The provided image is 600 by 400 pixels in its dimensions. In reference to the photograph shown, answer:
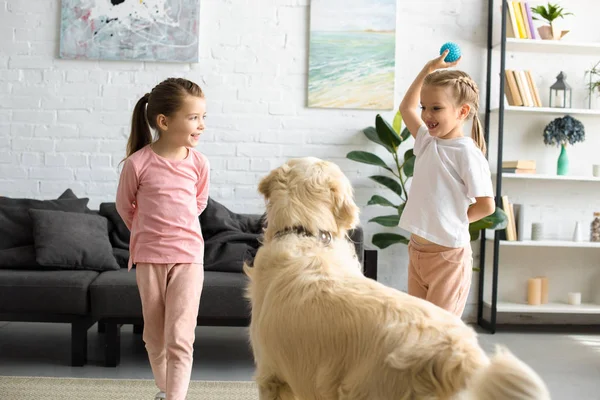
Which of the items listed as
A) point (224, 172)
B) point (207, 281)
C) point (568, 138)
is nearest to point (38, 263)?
point (207, 281)

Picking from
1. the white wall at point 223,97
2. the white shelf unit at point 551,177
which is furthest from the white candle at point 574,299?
the white wall at point 223,97

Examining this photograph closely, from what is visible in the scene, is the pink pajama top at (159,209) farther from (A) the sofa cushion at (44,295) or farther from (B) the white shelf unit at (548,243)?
(B) the white shelf unit at (548,243)

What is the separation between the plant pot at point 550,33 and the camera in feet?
16.0

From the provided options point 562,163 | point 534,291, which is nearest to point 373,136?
point 562,163

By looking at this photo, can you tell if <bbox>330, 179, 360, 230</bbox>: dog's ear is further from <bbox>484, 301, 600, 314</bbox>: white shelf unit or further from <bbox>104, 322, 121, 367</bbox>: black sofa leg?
<bbox>484, 301, 600, 314</bbox>: white shelf unit

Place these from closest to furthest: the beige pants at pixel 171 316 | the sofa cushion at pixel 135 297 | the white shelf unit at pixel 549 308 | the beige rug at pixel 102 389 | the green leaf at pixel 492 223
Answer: the beige pants at pixel 171 316
the beige rug at pixel 102 389
the sofa cushion at pixel 135 297
the green leaf at pixel 492 223
the white shelf unit at pixel 549 308

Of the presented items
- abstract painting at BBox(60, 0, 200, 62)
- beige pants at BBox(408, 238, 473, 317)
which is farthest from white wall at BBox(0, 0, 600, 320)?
beige pants at BBox(408, 238, 473, 317)

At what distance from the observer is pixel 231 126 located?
4926 mm

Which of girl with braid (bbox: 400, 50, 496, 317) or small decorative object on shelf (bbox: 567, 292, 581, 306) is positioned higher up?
girl with braid (bbox: 400, 50, 496, 317)

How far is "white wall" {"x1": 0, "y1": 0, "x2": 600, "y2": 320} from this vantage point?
480cm

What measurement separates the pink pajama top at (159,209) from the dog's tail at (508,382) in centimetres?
138

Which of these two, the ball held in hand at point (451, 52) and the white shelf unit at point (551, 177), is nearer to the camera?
the ball held in hand at point (451, 52)

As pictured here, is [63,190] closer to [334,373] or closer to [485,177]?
[485,177]

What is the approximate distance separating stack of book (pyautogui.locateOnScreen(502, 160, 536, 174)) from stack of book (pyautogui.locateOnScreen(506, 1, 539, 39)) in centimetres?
84
